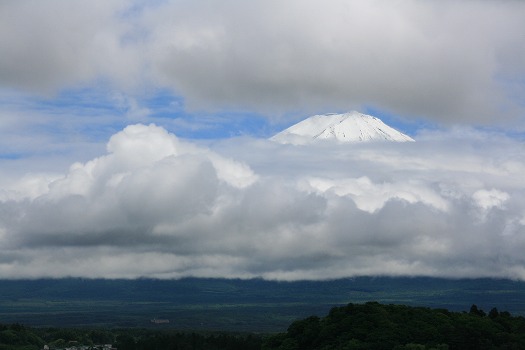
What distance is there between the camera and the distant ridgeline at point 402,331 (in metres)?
134

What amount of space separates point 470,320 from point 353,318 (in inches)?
733

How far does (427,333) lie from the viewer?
5408 inches

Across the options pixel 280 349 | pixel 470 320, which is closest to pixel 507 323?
pixel 470 320

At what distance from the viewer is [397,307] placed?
151 m

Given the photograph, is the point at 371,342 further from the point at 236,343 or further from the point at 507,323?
the point at 236,343

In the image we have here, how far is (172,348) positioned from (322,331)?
63.1m

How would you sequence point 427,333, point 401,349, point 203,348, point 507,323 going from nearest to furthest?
point 401,349 → point 427,333 → point 507,323 → point 203,348

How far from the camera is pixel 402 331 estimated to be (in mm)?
137500

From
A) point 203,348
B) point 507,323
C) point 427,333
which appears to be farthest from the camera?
point 203,348

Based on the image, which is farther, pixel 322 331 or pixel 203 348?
pixel 203 348

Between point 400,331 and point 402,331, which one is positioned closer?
point 400,331

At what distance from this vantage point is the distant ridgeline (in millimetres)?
134000

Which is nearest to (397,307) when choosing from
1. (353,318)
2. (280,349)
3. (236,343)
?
(353,318)

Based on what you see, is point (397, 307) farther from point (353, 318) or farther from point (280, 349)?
point (280, 349)
